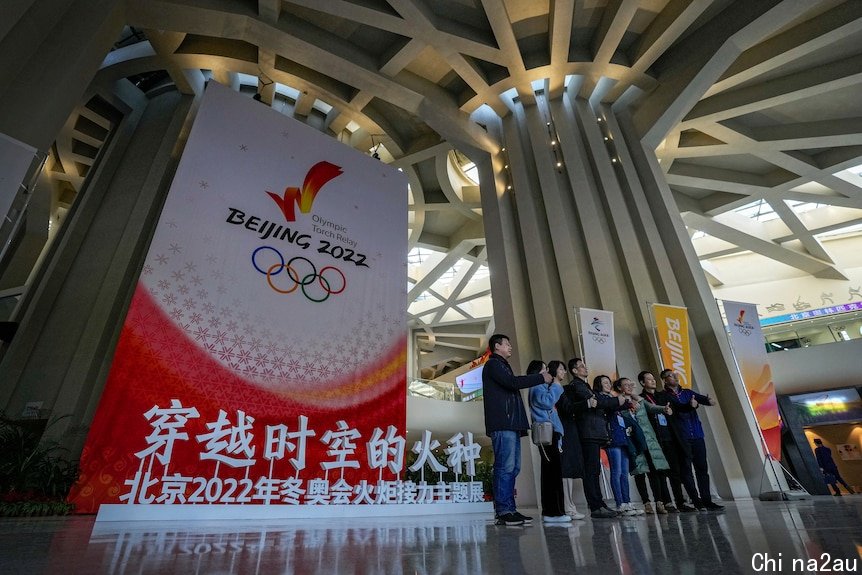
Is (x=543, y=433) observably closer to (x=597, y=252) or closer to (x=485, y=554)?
(x=485, y=554)

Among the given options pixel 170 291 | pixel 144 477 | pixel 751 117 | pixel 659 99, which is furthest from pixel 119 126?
pixel 751 117

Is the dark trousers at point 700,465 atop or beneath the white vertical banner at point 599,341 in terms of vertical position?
beneath

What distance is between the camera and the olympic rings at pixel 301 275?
21.6 feet

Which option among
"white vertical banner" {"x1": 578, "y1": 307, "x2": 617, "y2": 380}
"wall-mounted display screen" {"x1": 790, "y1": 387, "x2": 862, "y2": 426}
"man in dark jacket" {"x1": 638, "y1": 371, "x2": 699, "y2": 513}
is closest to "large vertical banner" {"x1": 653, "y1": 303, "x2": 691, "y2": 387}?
"white vertical banner" {"x1": 578, "y1": 307, "x2": 617, "y2": 380}

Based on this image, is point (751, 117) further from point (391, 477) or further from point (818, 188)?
point (391, 477)

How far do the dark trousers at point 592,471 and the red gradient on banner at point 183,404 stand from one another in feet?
9.03

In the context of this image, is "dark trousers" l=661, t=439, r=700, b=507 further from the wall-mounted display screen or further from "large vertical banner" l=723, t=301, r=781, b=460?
the wall-mounted display screen

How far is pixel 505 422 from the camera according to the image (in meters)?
3.30

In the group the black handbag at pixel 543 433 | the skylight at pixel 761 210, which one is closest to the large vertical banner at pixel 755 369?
the black handbag at pixel 543 433

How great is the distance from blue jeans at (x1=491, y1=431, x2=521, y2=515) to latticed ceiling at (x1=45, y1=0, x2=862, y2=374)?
7931 millimetres

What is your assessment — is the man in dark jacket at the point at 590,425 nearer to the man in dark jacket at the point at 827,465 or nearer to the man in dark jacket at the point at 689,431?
the man in dark jacket at the point at 689,431

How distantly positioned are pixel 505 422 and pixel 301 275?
4665mm

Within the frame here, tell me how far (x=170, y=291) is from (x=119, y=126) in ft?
25.7

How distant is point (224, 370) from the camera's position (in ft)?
18.8
